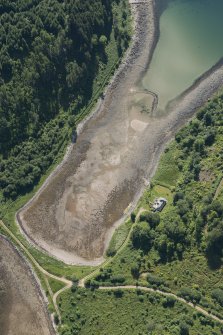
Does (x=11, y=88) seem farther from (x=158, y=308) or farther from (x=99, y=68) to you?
(x=158, y=308)

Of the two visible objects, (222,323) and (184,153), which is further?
(184,153)

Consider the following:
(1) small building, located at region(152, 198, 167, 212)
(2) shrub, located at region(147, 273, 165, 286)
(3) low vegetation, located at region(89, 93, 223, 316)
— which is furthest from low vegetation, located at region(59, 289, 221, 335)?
(1) small building, located at region(152, 198, 167, 212)

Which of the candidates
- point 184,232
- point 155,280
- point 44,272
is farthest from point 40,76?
point 155,280

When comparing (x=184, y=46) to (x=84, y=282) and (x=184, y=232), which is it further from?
(x=84, y=282)

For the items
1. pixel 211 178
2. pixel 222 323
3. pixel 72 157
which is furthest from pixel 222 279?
pixel 72 157

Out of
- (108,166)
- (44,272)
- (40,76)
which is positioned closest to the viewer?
(44,272)

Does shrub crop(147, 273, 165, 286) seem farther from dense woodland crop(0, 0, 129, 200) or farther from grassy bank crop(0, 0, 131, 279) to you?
dense woodland crop(0, 0, 129, 200)
